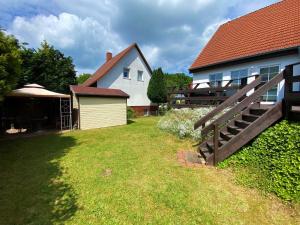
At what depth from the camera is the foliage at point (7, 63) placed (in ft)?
19.6

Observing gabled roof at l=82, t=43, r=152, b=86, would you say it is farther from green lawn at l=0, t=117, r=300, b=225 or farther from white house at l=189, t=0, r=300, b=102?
green lawn at l=0, t=117, r=300, b=225

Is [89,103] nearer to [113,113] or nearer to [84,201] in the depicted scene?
[113,113]

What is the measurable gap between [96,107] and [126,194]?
9.07 metres

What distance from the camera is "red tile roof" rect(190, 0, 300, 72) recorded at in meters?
9.20

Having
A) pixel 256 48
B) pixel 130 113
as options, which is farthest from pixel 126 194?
pixel 130 113

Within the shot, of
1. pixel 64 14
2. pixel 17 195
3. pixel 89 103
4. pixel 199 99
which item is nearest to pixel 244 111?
pixel 199 99

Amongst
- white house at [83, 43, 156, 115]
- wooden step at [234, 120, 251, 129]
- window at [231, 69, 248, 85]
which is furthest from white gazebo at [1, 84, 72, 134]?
window at [231, 69, 248, 85]

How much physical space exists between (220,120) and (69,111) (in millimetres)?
10213

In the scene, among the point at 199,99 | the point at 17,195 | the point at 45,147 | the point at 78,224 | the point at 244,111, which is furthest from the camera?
the point at 199,99

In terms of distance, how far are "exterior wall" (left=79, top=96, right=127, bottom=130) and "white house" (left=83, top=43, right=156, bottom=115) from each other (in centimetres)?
404

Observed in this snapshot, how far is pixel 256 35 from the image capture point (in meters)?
10.9

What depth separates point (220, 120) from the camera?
4.96 metres

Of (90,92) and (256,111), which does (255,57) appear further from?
(90,92)

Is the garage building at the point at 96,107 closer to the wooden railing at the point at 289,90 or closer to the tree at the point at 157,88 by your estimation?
the tree at the point at 157,88
